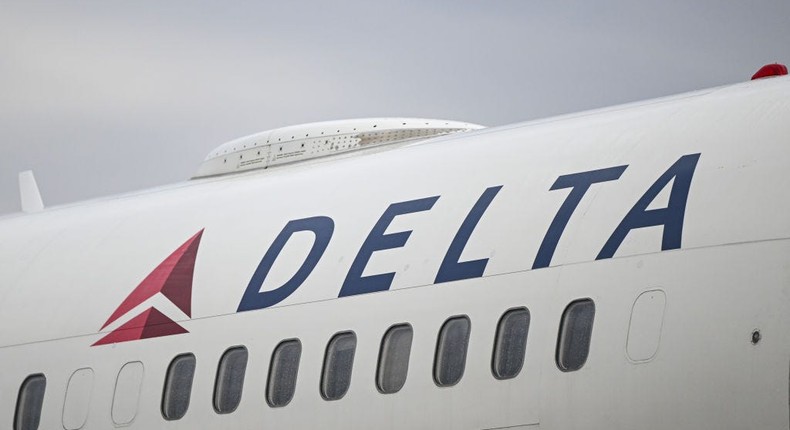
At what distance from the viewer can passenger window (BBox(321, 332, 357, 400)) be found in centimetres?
1294

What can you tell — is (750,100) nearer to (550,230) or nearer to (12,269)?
(550,230)

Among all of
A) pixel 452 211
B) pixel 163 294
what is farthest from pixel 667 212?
pixel 163 294

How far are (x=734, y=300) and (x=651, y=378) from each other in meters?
0.92

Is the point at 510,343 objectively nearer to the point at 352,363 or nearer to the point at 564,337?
the point at 564,337

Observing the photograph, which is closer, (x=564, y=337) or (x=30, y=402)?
(x=564, y=337)

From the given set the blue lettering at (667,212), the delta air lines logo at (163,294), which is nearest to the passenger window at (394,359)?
the blue lettering at (667,212)

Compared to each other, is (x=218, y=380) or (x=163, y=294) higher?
(x=163, y=294)

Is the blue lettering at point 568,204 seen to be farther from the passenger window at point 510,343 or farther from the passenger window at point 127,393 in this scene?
the passenger window at point 127,393

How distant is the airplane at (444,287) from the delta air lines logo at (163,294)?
35 mm

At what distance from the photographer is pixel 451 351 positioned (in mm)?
12188

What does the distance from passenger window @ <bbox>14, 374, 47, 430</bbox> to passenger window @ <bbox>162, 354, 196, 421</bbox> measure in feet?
6.86

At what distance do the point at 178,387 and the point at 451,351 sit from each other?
370 cm

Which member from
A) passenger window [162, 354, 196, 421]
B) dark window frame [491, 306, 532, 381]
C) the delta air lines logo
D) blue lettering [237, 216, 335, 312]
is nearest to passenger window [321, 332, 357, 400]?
blue lettering [237, 216, 335, 312]

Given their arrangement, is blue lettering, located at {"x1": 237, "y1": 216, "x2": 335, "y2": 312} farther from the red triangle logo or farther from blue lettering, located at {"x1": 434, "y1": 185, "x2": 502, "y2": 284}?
blue lettering, located at {"x1": 434, "y1": 185, "x2": 502, "y2": 284}
